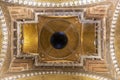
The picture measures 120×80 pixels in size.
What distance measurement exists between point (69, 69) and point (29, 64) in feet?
3.21

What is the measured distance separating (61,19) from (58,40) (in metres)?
0.66

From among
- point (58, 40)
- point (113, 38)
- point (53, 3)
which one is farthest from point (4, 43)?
point (113, 38)

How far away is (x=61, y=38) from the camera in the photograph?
380 inches

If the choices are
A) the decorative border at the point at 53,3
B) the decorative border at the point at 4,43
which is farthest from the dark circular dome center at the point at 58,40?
the decorative border at the point at 4,43

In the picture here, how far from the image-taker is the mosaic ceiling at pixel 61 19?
8.60 meters

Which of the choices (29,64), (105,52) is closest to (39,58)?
(29,64)

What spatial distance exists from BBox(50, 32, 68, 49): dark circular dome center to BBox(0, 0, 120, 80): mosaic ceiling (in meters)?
0.57

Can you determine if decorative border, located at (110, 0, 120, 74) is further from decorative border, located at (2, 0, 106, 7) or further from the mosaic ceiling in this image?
decorative border, located at (2, 0, 106, 7)

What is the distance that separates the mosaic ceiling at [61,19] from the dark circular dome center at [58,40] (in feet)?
1.87

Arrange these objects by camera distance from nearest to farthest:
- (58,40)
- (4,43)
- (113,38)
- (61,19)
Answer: (113,38)
(4,43)
(61,19)
(58,40)

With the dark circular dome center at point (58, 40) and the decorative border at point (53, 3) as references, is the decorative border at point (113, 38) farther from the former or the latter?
the dark circular dome center at point (58, 40)

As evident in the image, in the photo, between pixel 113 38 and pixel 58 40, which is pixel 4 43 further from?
pixel 113 38

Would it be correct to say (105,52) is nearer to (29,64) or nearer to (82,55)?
(82,55)

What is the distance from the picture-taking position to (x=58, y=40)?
9688mm
